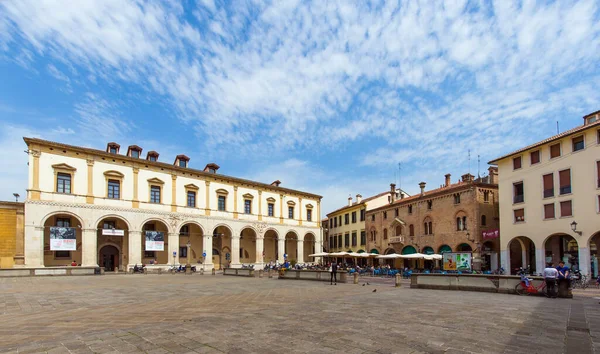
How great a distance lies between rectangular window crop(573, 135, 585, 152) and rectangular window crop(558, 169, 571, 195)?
5.11 feet

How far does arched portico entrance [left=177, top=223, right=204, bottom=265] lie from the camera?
→ 4184cm

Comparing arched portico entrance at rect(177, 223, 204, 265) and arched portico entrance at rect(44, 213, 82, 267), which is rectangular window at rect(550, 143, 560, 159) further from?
arched portico entrance at rect(44, 213, 82, 267)

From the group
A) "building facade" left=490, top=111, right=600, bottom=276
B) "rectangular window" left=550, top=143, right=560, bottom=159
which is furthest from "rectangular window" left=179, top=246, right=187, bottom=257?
"rectangular window" left=550, top=143, right=560, bottom=159

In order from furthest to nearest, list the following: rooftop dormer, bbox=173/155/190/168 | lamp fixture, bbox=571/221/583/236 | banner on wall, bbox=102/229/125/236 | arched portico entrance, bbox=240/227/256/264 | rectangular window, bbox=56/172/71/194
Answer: arched portico entrance, bbox=240/227/256/264 → rooftop dormer, bbox=173/155/190/168 → banner on wall, bbox=102/229/125/236 → rectangular window, bbox=56/172/71/194 → lamp fixture, bbox=571/221/583/236

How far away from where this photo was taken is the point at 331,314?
10047 mm

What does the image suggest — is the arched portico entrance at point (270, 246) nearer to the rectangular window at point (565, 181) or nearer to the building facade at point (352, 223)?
the building facade at point (352, 223)

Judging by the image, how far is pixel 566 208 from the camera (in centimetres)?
2566

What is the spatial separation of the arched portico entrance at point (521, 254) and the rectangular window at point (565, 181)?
544 cm

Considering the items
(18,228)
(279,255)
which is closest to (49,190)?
(18,228)

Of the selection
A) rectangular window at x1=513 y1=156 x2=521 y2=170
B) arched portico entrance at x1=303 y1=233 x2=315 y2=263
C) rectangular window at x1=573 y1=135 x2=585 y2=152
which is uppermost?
rectangular window at x1=573 y1=135 x2=585 y2=152

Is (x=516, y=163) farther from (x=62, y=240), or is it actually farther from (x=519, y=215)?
(x=62, y=240)

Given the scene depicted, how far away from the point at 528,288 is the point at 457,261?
1571cm

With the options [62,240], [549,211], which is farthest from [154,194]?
[549,211]

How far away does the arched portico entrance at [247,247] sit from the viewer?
48031 mm
